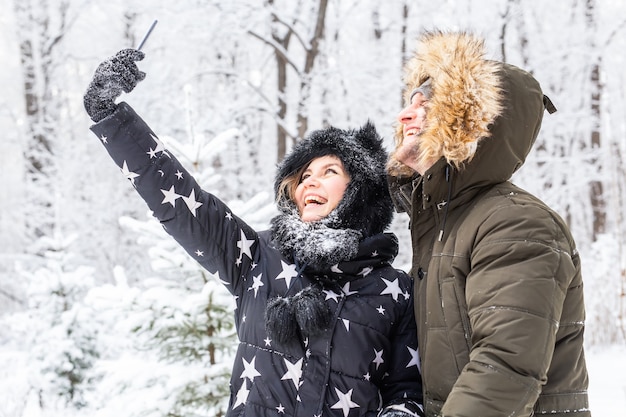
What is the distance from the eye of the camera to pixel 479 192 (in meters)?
1.82

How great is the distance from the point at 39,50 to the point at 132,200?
5.14m

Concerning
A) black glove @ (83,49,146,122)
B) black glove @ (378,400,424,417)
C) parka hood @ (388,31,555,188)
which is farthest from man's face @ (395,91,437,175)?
black glove @ (83,49,146,122)

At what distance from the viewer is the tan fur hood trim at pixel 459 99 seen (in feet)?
5.73

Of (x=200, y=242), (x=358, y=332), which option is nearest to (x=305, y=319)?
(x=358, y=332)

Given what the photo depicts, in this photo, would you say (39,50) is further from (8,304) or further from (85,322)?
(85,322)

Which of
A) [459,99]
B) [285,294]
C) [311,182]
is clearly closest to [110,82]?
[311,182]

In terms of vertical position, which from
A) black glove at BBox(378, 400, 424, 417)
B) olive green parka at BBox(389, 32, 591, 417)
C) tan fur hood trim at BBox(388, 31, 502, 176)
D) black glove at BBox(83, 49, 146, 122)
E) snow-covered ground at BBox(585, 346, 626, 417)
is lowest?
snow-covered ground at BBox(585, 346, 626, 417)

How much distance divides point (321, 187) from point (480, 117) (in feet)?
2.82

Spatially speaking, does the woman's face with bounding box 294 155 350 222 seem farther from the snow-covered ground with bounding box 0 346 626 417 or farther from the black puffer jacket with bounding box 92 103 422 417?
the snow-covered ground with bounding box 0 346 626 417

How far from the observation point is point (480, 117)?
1.74 meters

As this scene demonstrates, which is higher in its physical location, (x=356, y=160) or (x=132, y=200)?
(x=132, y=200)

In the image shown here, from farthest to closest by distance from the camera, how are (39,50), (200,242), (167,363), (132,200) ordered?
(39,50), (132,200), (167,363), (200,242)

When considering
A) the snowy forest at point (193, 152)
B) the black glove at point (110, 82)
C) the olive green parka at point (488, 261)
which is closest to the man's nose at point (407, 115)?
the olive green parka at point (488, 261)

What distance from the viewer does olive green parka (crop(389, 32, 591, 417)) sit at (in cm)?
145
